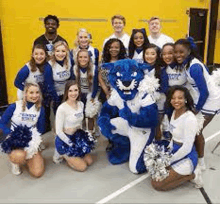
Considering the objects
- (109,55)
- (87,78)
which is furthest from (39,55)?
(109,55)

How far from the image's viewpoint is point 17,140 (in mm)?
2639

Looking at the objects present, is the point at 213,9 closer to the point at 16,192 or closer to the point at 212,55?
the point at 212,55

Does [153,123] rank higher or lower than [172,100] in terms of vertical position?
lower

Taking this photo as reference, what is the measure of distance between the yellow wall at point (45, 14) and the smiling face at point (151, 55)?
2.24 m

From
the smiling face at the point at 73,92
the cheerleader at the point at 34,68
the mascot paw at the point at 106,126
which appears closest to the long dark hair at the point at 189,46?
the mascot paw at the point at 106,126

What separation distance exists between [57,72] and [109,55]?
0.64 meters

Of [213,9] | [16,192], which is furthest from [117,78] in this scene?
[213,9]

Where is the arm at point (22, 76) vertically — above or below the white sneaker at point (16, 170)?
above

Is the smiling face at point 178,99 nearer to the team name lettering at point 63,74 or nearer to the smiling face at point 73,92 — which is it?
the smiling face at point 73,92

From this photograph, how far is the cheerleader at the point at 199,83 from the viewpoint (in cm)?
266

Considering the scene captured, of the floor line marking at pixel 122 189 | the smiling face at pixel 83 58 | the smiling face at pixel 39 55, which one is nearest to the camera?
the floor line marking at pixel 122 189

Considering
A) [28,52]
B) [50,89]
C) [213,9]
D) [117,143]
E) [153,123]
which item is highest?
[213,9]

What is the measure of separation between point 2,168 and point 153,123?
1577 millimetres

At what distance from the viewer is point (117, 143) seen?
2986mm
